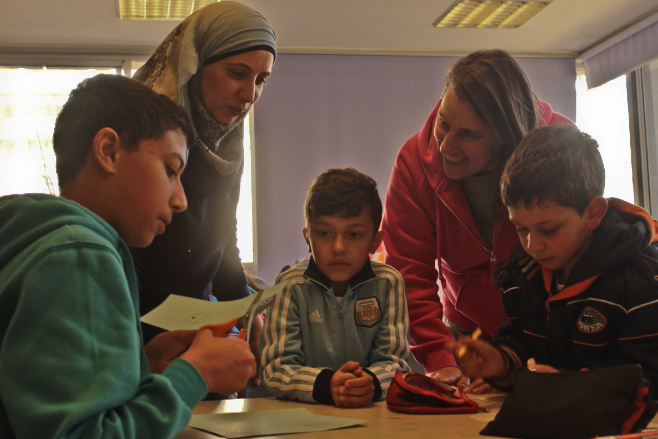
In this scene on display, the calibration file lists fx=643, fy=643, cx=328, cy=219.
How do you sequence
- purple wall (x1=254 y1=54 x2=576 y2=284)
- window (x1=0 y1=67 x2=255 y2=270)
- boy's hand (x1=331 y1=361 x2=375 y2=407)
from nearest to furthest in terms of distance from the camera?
boy's hand (x1=331 y1=361 x2=375 y2=407) < window (x1=0 y1=67 x2=255 y2=270) < purple wall (x1=254 y1=54 x2=576 y2=284)

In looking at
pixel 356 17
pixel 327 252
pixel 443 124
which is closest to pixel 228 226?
pixel 327 252

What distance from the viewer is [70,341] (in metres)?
0.76

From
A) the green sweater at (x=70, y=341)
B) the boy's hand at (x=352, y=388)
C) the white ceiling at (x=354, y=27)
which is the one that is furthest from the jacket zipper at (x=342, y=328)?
the white ceiling at (x=354, y=27)

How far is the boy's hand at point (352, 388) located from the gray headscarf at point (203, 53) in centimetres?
72

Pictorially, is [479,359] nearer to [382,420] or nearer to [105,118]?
[382,420]

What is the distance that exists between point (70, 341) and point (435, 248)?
53.1 inches

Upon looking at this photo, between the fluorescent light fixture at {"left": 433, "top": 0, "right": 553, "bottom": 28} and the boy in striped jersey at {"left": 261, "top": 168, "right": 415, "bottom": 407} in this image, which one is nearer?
the boy in striped jersey at {"left": 261, "top": 168, "right": 415, "bottom": 407}

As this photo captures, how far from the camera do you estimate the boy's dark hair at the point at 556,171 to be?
142 centimetres

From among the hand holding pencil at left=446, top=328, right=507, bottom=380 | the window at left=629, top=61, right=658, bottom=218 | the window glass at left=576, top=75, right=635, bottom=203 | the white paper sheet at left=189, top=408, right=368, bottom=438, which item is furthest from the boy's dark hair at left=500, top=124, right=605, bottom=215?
the window at left=629, top=61, right=658, bottom=218

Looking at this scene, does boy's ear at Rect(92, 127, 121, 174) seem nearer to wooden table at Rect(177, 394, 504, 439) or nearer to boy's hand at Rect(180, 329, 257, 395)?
boy's hand at Rect(180, 329, 257, 395)

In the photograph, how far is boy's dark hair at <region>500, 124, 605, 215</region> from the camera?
142 cm

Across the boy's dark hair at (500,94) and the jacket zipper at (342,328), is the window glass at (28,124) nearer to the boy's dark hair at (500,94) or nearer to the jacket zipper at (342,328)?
the jacket zipper at (342,328)

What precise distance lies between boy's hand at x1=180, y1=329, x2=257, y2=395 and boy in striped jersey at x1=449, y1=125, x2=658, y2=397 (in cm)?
53

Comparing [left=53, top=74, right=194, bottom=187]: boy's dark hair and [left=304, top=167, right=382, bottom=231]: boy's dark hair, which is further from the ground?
[left=53, top=74, right=194, bottom=187]: boy's dark hair
